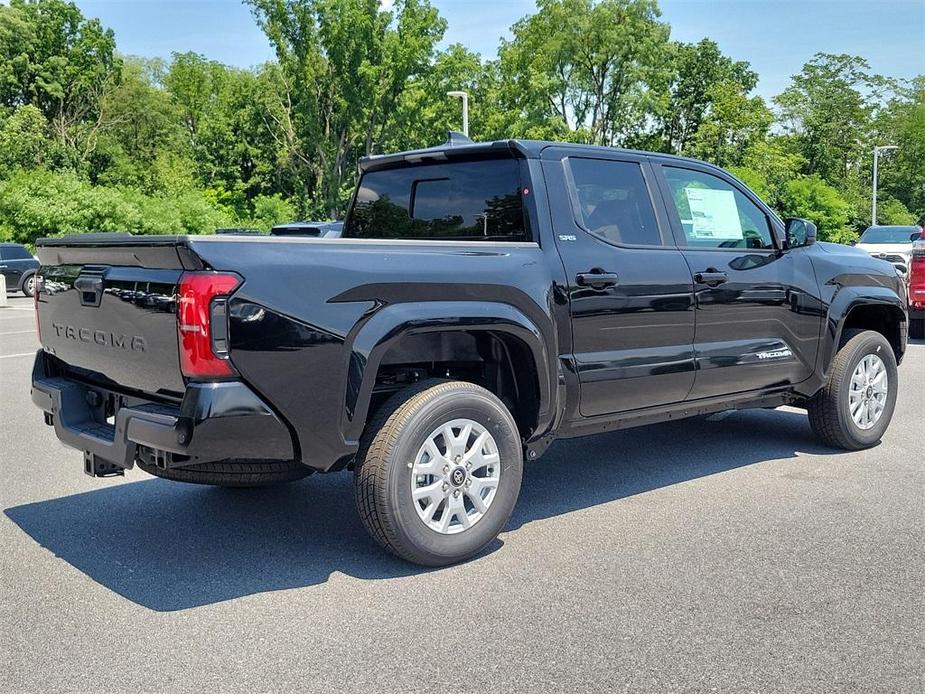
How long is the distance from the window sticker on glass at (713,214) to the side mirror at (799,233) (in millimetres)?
407

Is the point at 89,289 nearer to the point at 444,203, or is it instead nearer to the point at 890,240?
the point at 444,203

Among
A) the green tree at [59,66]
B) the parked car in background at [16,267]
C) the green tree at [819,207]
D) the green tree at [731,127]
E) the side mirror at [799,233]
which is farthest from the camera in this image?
the green tree at [731,127]

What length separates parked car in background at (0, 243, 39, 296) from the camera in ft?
86.9

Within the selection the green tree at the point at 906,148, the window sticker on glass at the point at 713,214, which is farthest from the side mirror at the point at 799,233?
the green tree at the point at 906,148

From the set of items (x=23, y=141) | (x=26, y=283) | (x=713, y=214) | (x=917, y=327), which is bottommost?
(x=26, y=283)

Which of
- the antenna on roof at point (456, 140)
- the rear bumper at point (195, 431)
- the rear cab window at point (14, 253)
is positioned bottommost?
the rear cab window at point (14, 253)

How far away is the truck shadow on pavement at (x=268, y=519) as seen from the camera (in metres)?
4.21

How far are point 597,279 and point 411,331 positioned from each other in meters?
1.19

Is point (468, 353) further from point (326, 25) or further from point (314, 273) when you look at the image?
point (326, 25)

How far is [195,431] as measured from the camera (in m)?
3.65

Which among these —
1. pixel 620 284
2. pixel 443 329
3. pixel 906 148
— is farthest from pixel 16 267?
pixel 906 148

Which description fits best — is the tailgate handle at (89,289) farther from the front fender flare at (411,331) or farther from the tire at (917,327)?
the tire at (917,327)

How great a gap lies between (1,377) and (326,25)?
89.9ft

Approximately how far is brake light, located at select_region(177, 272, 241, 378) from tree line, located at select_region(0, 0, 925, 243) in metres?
30.5
